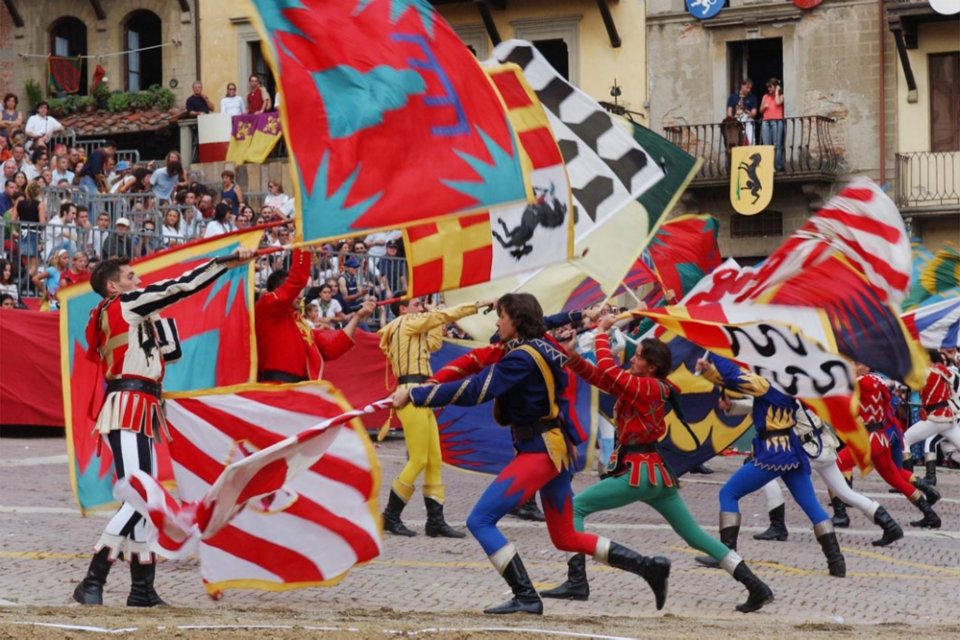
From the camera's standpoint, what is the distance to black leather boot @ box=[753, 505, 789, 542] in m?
13.5

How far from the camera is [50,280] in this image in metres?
18.9

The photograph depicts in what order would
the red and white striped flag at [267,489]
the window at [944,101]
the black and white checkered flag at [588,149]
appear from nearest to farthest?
the red and white striped flag at [267,489] < the black and white checkered flag at [588,149] < the window at [944,101]

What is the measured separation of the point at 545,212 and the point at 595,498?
6.09 feet

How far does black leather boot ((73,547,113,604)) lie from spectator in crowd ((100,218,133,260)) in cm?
1069

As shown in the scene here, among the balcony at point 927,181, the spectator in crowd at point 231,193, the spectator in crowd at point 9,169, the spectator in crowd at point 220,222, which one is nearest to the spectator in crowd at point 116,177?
the spectator in crowd at point 231,193

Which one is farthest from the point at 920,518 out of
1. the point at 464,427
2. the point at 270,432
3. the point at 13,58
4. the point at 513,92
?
the point at 13,58

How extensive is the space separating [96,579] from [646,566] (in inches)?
111

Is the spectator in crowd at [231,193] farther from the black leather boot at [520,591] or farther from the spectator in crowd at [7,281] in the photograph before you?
the black leather boot at [520,591]

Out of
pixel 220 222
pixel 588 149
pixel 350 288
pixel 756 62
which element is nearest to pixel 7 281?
pixel 220 222

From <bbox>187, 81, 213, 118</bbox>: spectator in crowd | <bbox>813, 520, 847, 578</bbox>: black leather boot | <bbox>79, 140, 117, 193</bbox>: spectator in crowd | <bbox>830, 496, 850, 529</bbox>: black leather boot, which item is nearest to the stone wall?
<bbox>187, 81, 213, 118</bbox>: spectator in crowd

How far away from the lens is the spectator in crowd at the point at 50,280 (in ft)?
61.4

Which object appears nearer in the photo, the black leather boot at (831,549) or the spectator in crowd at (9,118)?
the black leather boot at (831,549)

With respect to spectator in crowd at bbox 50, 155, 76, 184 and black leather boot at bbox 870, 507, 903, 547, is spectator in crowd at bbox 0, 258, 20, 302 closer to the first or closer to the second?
spectator in crowd at bbox 50, 155, 76, 184

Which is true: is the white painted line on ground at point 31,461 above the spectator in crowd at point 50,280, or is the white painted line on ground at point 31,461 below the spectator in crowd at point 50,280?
below
